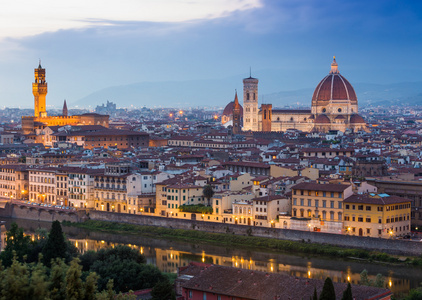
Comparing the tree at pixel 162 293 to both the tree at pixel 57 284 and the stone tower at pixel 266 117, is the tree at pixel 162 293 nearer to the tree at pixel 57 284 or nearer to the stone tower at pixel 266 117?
the tree at pixel 57 284

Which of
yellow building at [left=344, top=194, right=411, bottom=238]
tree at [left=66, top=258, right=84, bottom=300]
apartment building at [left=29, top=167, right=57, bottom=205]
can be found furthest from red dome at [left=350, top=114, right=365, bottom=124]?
tree at [left=66, top=258, right=84, bottom=300]

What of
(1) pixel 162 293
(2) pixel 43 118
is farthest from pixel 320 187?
(2) pixel 43 118

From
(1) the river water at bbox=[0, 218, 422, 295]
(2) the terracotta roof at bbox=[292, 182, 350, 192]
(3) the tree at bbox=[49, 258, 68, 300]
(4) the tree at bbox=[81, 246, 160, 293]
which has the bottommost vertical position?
(1) the river water at bbox=[0, 218, 422, 295]

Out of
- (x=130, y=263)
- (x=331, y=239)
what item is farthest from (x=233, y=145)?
(x=130, y=263)

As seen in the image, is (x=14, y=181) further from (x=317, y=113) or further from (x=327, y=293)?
(x=317, y=113)

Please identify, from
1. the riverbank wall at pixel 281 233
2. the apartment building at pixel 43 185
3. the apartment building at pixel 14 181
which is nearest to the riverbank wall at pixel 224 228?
the riverbank wall at pixel 281 233

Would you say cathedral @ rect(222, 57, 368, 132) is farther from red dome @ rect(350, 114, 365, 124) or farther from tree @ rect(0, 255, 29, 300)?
tree @ rect(0, 255, 29, 300)
